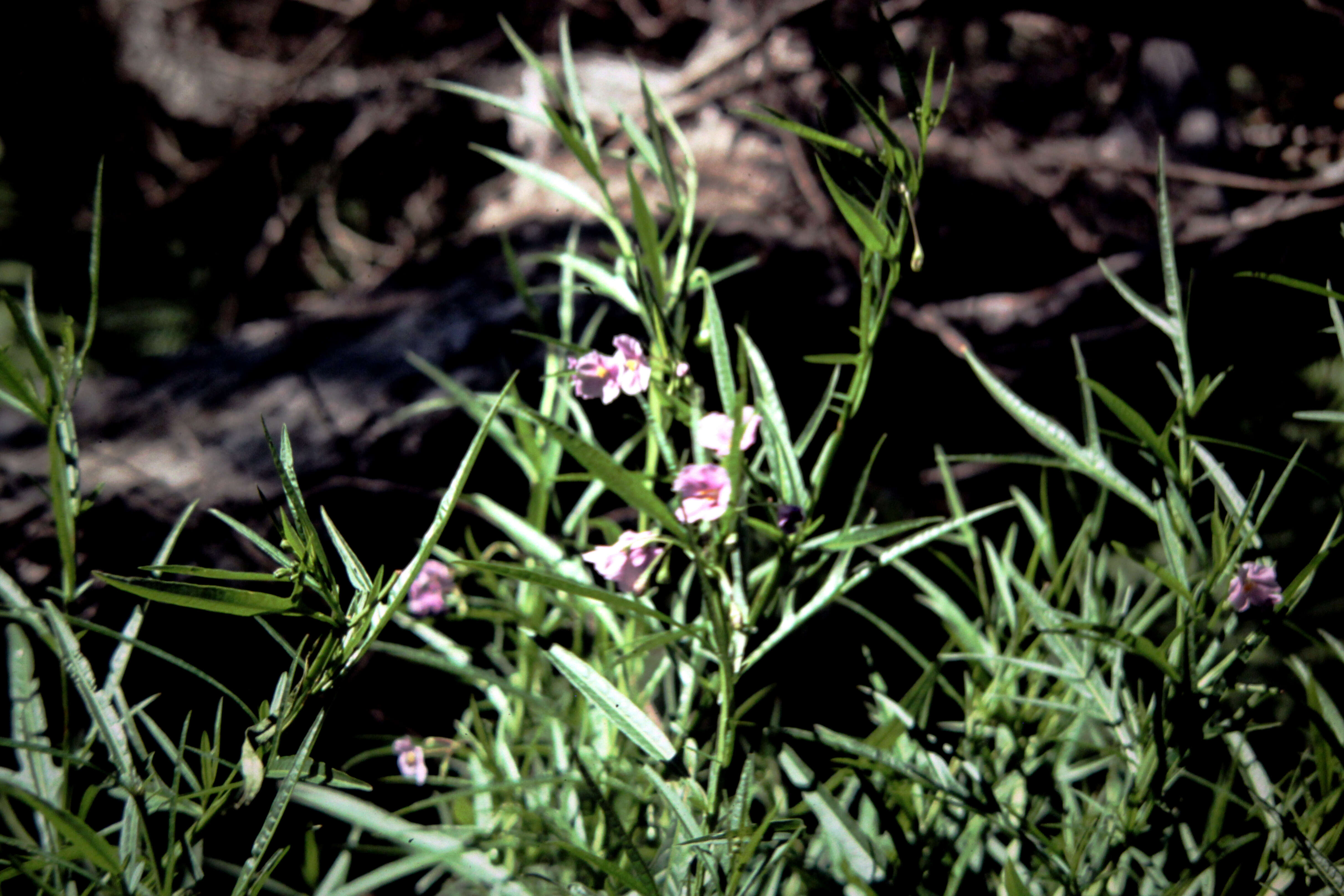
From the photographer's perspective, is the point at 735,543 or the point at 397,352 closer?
the point at 735,543

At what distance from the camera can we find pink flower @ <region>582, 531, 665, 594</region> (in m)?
0.48

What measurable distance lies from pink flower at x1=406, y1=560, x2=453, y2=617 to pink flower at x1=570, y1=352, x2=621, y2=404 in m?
0.28

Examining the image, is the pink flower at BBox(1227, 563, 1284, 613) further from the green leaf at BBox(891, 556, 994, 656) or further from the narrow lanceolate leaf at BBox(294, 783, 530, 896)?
the narrow lanceolate leaf at BBox(294, 783, 530, 896)

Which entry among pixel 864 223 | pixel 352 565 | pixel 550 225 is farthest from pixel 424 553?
pixel 550 225

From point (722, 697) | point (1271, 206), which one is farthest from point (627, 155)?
point (1271, 206)

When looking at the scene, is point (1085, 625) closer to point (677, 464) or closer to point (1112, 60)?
point (677, 464)

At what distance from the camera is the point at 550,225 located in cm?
127

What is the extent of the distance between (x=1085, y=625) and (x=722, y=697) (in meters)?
0.22

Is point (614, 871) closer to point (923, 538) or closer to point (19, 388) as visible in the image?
point (923, 538)

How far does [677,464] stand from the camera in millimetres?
560

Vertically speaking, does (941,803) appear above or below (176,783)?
below

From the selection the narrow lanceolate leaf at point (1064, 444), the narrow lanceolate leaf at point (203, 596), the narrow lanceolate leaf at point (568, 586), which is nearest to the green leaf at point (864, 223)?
the narrow lanceolate leaf at point (1064, 444)

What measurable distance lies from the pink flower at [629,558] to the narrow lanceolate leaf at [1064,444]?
24cm

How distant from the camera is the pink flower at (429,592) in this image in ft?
2.34
